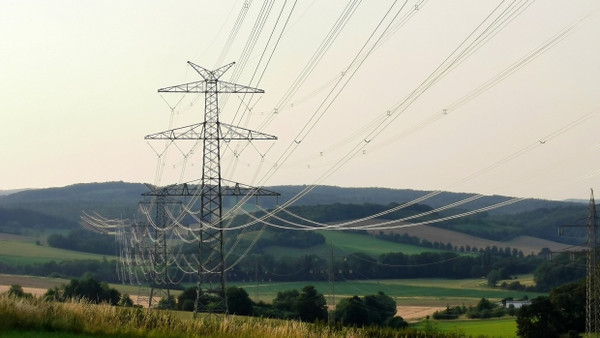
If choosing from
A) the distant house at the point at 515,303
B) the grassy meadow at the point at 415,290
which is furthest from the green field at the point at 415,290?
the distant house at the point at 515,303

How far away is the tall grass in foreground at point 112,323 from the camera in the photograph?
28562 mm

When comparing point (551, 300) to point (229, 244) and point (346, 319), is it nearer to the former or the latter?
point (346, 319)

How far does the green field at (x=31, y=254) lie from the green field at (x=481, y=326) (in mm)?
80867

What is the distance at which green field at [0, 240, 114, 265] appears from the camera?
168 meters

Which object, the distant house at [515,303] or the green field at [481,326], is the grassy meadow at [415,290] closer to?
the distant house at [515,303]

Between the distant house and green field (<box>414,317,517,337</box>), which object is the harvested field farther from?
the distant house

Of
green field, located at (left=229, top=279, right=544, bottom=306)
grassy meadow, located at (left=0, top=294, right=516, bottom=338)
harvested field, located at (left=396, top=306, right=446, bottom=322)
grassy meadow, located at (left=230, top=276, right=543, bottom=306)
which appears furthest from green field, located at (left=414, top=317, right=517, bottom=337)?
grassy meadow, located at (left=0, top=294, right=516, bottom=338)

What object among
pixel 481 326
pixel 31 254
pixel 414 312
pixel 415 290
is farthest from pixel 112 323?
pixel 31 254

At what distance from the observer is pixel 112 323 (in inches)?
1185

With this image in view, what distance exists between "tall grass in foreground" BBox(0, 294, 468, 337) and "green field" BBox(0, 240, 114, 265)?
5387 inches

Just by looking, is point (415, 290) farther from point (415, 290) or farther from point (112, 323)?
point (112, 323)

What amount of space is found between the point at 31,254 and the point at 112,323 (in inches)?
6068

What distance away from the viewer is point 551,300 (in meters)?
90.8

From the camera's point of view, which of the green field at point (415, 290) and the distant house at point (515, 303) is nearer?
the distant house at point (515, 303)
